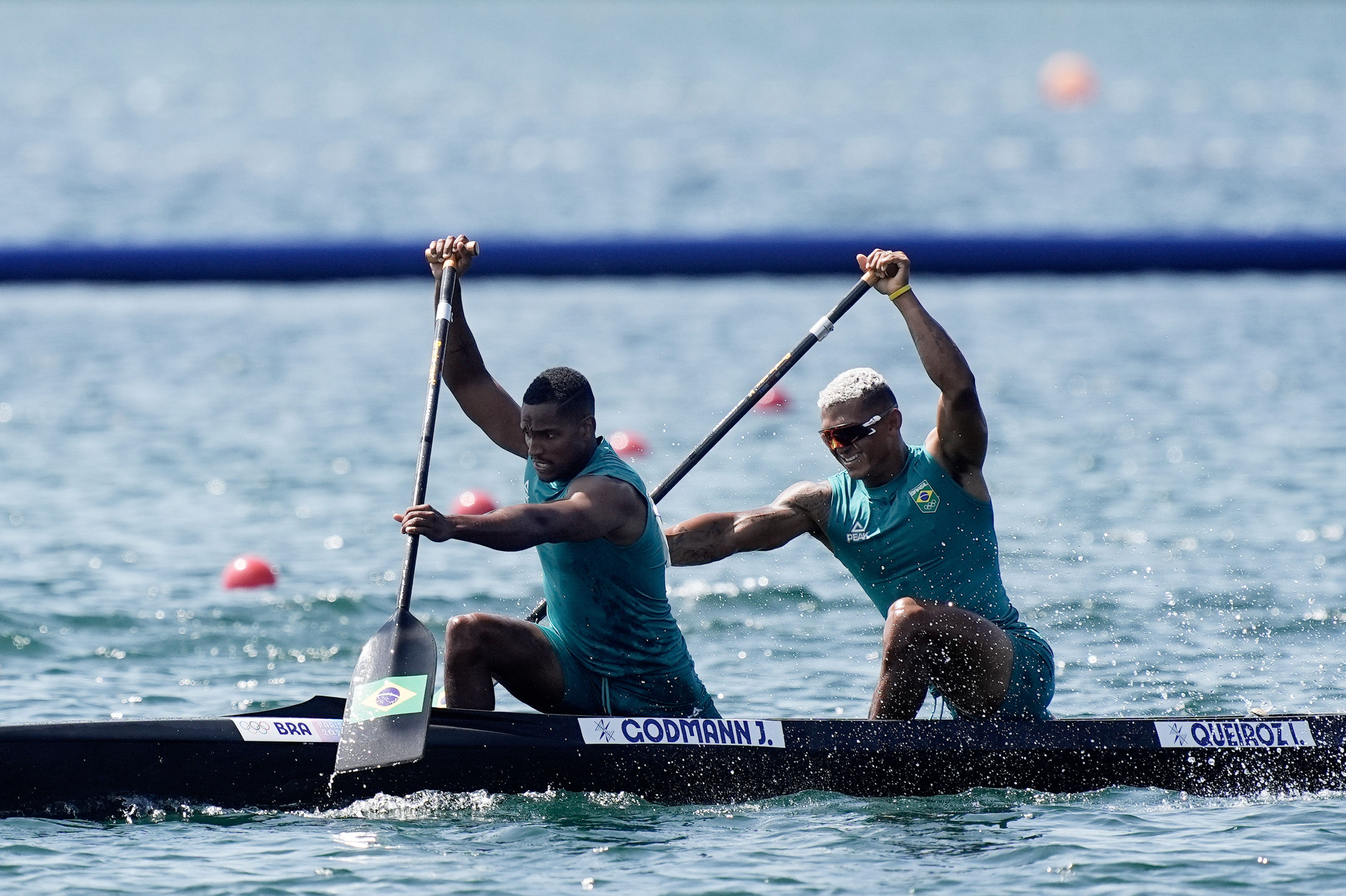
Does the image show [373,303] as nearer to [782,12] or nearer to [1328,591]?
[1328,591]

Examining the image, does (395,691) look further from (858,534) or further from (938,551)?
(938,551)

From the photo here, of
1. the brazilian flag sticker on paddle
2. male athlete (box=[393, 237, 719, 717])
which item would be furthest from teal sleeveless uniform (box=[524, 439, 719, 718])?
the brazilian flag sticker on paddle

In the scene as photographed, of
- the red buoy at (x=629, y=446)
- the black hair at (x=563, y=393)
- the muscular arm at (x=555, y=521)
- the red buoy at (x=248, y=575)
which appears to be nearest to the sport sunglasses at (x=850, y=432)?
the muscular arm at (x=555, y=521)

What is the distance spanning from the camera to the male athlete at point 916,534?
246 inches

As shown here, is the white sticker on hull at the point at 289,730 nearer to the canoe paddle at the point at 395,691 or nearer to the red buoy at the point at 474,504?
the canoe paddle at the point at 395,691

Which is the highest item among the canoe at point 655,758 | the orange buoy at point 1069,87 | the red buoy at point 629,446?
the orange buoy at point 1069,87

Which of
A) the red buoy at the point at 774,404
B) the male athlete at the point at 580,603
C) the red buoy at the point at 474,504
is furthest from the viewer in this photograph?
the red buoy at the point at 774,404

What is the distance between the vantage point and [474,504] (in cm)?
1129

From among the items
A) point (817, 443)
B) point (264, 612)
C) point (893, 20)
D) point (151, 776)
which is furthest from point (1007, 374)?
point (893, 20)

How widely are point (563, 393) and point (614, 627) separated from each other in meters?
0.82

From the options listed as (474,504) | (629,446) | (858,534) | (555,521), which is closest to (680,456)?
(629,446)

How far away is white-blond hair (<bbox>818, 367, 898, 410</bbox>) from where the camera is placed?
629 centimetres

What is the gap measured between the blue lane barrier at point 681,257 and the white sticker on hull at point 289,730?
12.3 metres

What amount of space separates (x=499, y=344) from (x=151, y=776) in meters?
11.1
